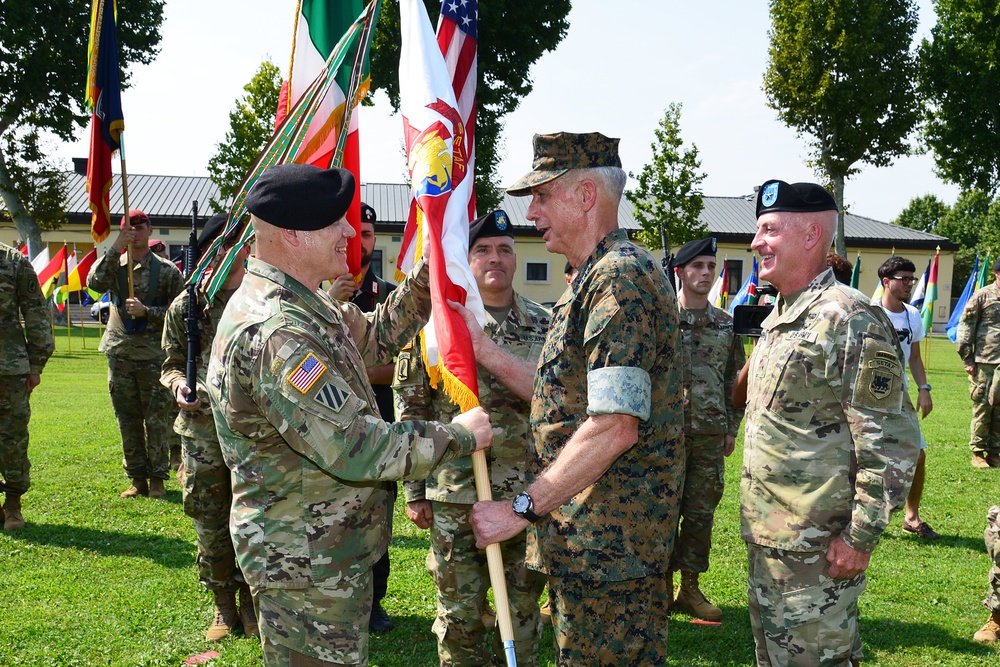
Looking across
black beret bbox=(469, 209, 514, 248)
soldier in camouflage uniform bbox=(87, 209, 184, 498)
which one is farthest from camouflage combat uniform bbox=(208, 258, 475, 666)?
soldier in camouflage uniform bbox=(87, 209, 184, 498)

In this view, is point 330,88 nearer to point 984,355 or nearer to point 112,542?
point 112,542

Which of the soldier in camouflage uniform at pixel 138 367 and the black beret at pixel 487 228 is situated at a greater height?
the black beret at pixel 487 228

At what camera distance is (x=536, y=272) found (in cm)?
4481

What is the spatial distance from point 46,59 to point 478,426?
3392 centimetres

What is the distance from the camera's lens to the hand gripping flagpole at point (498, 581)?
9.58 ft

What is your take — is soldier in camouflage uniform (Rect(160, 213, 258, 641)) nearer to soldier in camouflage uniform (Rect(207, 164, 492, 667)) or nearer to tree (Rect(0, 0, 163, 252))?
soldier in camouflage uniform (Rect(207, 164, 492, 667))

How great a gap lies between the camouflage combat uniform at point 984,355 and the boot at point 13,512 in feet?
37.5

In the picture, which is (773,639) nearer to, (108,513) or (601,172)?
(601,172)

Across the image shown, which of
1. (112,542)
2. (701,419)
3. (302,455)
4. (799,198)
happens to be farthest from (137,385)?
(799,198)

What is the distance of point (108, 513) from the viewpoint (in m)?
7.93

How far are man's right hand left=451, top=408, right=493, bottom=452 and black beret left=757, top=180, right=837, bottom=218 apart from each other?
1.63 meters

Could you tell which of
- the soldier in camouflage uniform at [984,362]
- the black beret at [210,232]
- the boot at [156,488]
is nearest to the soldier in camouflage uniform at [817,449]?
the black beret at [210,232]

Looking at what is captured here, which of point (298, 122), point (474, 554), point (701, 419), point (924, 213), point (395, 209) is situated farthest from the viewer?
point (924, 213)

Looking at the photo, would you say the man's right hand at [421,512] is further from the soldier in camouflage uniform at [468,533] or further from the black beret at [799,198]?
the black beret at [799,198]
